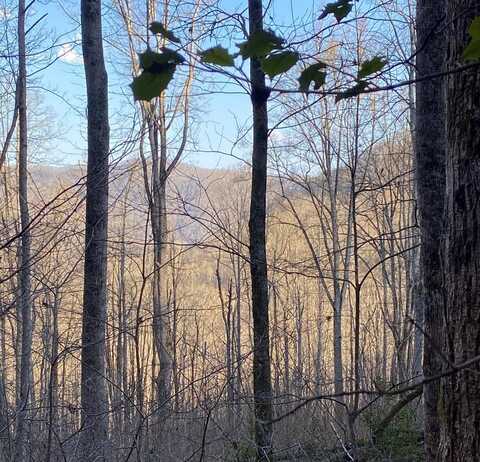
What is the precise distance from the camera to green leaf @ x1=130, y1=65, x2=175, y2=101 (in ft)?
3.15

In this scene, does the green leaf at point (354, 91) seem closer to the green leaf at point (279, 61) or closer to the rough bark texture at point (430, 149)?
the green leaf at point (279, 61)

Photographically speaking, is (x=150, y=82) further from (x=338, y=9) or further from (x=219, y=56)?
(x=338, y=9)

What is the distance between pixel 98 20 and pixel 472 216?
5334mm

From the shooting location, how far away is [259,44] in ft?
3.25

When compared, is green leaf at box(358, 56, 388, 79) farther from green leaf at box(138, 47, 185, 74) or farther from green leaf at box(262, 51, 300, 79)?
green leaf at box(138, 47, 185, 74)

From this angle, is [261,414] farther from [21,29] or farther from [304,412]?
[21,29]

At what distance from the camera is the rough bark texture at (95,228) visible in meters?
5.53

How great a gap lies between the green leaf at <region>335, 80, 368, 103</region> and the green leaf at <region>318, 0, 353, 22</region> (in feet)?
0.43

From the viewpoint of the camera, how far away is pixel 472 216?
143 centimetres

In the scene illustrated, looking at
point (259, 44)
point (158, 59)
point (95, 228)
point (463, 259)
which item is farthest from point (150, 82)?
point (95, 228)

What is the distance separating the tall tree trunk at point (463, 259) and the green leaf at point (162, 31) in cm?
78

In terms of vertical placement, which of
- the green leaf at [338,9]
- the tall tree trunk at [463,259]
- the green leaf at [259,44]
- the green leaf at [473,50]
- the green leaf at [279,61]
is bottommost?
the tall tree trunk at [463,259]

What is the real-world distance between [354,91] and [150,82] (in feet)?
1.20

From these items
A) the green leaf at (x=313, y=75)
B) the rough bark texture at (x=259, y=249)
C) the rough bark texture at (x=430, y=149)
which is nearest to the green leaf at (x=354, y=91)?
the green leaf at (x=313, y=75)
